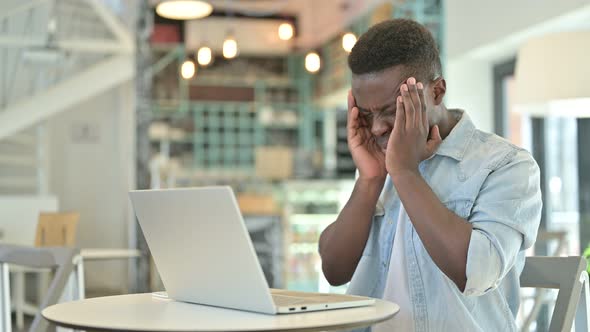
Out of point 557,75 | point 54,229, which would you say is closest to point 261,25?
point 54,229

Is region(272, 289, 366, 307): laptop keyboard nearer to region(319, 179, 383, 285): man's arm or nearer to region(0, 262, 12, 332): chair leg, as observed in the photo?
region(319, 179, 383, 285): man's arm

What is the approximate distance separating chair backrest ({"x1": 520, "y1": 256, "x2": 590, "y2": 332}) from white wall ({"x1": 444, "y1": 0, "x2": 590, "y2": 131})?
310 centimetres

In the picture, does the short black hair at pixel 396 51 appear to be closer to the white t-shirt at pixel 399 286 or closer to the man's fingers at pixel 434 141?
the man's fingers at pixel 434 141

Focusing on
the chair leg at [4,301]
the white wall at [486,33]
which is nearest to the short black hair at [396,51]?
the chair leg at [4,301]

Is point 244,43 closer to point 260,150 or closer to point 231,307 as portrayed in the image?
point 260,150

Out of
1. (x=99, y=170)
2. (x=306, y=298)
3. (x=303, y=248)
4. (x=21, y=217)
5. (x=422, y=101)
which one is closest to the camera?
(x=306, y=298)

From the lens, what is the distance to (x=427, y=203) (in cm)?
170

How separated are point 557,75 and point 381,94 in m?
2.49

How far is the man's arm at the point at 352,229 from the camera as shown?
2.00 meters

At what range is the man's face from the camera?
1812mm

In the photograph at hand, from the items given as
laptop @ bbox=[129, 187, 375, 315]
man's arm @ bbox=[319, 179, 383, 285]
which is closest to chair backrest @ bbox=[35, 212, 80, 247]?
man's arm @ bbox=[319, 179, 383, 285]

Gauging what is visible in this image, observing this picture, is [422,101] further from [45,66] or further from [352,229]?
[45,66]

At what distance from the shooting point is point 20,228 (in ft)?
20.2

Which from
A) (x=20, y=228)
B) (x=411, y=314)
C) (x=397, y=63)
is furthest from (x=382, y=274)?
(x=20, y=228)
